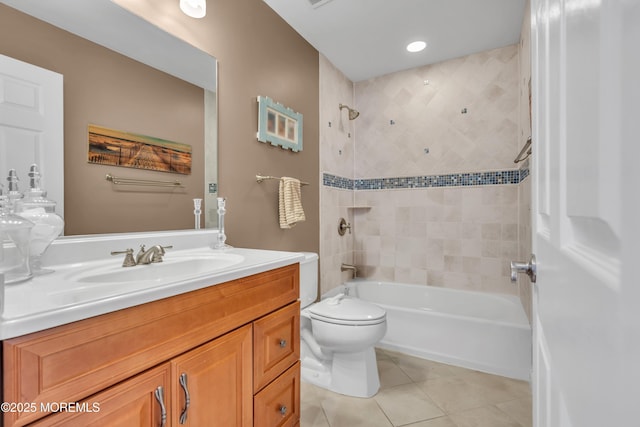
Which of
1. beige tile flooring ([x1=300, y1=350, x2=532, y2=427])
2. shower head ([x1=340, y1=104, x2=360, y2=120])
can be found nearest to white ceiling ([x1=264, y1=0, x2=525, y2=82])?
shower head ([x1=340, y1=104, x2=360, y2=120])

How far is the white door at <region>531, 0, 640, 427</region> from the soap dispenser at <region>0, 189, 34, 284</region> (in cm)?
112

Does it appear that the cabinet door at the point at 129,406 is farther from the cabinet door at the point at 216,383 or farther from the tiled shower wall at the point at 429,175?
the tiled shower wall at the point at 429,175

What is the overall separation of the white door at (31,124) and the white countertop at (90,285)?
0.17 m

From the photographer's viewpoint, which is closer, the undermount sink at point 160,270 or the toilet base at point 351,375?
the undermount sink at point 160,270

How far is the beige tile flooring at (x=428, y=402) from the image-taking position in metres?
1.58

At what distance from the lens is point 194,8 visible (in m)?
1.47

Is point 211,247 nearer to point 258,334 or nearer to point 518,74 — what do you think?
point 258,334

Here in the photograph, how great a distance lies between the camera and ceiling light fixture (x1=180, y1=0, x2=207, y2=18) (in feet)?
4.75

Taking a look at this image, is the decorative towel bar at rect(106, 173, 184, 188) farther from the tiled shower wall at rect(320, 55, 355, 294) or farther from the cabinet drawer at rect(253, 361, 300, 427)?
the tiled shower wall at rect(320, 55, 355, 294)

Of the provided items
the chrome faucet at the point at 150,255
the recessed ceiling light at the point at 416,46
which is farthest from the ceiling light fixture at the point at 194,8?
the recessed ceiling light at the point at 416,46

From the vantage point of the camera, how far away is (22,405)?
0.52 metres

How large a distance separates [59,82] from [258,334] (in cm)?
112

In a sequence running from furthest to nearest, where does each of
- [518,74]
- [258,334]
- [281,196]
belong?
[518,74]
[281,196]
[258,334]

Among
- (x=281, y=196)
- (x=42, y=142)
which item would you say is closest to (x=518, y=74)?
(x=281, y=196)
